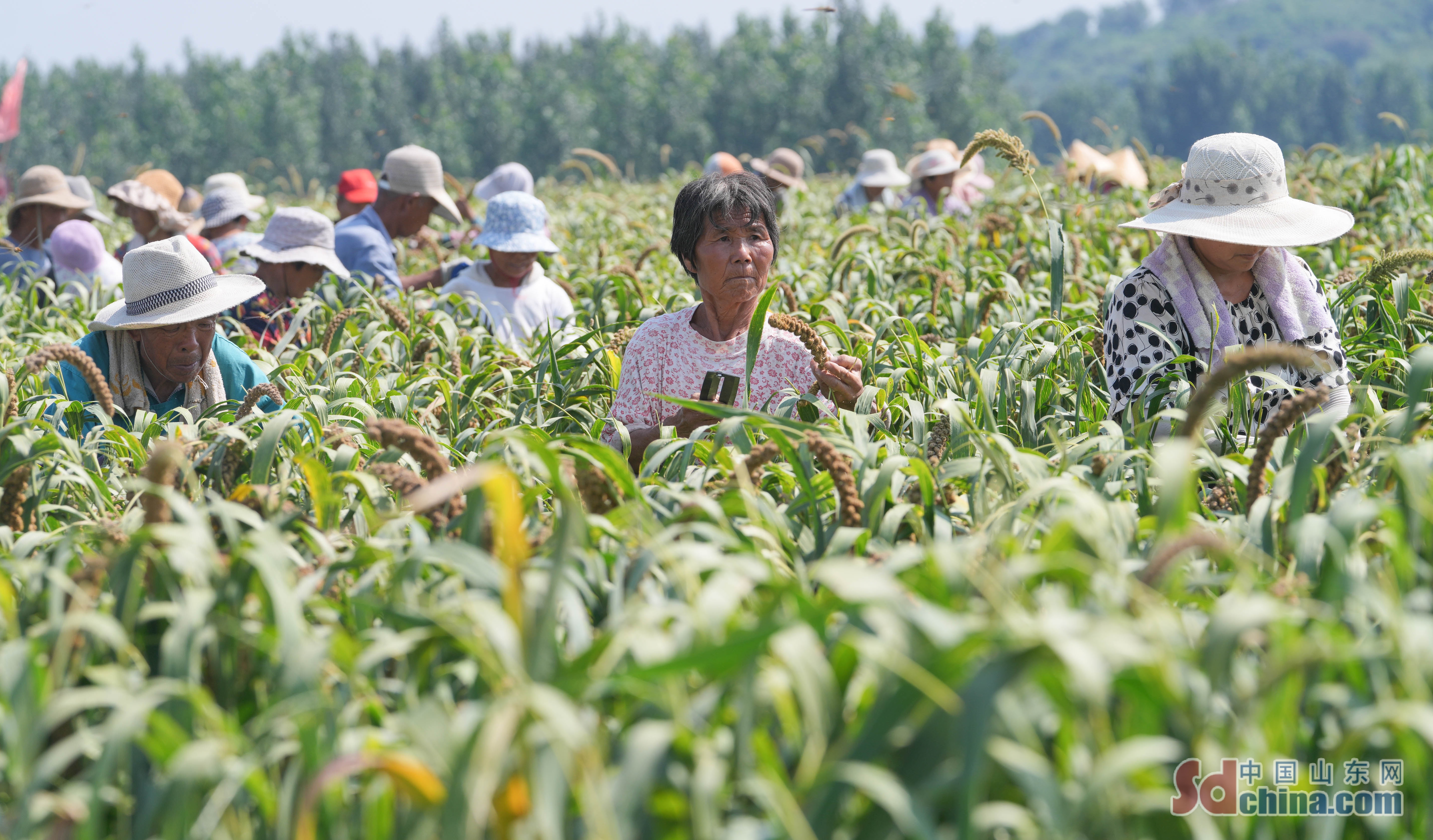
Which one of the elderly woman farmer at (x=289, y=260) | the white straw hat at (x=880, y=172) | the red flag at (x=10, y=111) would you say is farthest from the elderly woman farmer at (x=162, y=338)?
the red flag at (x=10, y=111)

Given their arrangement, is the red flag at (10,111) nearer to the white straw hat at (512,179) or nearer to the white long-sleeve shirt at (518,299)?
the white straw hat at (512,179)

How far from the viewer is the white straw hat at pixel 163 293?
3.52 metres

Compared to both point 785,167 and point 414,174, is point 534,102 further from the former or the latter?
point 414,174

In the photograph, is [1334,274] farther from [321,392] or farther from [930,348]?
[321,392]

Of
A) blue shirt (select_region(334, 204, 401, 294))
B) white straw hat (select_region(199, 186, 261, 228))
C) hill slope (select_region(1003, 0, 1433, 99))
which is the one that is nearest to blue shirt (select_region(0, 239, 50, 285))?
white straw hat (select_region(199, 186, 261, 228))

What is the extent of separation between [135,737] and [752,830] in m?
0.71

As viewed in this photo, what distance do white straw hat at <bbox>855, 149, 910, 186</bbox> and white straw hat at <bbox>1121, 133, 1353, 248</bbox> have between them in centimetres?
793

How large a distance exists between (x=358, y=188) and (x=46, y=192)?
187cm

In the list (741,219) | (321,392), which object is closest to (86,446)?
(321,392)

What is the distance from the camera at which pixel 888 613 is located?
1.20 m

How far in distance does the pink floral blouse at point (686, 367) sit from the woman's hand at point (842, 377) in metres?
0.33

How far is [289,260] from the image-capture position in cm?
544

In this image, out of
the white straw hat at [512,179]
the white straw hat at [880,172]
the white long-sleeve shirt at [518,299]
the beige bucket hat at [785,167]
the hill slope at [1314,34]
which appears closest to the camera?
the white long-sleeve shirt at [518,299]

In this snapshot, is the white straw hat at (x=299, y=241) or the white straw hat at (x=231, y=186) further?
the white straw hat at (x=231, y=186)
